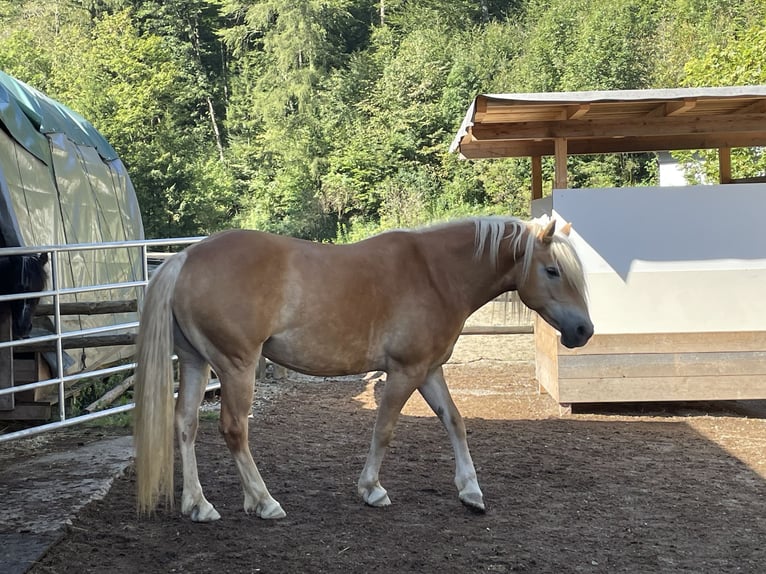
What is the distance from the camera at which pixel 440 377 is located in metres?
4.20

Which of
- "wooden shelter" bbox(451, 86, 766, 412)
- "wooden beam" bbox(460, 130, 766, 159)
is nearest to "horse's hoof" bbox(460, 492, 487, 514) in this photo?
"wooden shelter" bbox(451, 86, 766, 412)

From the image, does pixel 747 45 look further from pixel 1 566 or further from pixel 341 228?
pixel 341 228

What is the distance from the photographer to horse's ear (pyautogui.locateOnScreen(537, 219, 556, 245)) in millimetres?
3916

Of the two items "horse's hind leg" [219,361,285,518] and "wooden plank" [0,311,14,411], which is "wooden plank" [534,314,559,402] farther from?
"wooden plank" [0,311,14,411]

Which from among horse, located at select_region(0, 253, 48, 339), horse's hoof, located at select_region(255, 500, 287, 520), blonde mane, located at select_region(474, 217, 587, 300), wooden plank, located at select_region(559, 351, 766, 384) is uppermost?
blonde mane, located at select_region(474, 217, 587, 300)

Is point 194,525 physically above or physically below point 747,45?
below

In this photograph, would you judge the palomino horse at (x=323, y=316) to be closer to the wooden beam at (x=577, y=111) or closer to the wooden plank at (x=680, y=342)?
the wooden beam at (x=577, y=111)

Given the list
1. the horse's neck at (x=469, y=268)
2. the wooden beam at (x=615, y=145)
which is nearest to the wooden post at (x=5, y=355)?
the horse's neck at (x=469, y=268)

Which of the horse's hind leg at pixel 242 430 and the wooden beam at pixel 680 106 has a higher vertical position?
the wooden beam at pixel 680 106

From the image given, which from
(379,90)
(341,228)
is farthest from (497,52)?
(341,228)

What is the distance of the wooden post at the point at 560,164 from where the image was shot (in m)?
6.55

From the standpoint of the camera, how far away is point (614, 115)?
646 cm

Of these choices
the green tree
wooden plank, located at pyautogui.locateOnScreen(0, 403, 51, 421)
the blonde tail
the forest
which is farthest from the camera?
the forest

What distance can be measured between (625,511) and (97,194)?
21.4ft
